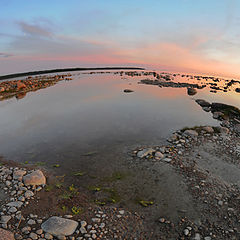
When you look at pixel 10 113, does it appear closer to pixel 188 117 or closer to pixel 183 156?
pixel 183 156

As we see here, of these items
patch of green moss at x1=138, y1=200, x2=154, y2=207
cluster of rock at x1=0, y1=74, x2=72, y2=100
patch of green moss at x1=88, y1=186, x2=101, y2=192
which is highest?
cluster of rock at x1=0, y1=74, x2=72, y2=100

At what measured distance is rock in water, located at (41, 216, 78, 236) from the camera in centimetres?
498

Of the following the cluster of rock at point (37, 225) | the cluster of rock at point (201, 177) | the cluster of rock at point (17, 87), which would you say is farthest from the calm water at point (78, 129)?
the cluster of rock at point (17, 87)

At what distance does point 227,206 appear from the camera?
630cm

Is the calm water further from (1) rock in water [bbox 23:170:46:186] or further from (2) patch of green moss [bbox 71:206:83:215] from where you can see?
(2) patch of green moss [bbox 71:206:83:215]

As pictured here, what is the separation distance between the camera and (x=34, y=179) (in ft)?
23.8

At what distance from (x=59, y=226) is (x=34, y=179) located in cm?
302

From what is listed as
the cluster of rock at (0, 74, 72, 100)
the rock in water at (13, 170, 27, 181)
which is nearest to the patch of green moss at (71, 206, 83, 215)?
the rock in water at (13, 170, 27, 181)

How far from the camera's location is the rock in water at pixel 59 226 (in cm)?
498

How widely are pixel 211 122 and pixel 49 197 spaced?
54.8ft

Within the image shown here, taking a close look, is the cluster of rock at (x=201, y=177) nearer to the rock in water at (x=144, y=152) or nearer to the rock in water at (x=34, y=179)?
the rock in water at (x=144, y=152)

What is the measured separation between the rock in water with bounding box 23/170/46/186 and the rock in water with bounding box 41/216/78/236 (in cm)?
234

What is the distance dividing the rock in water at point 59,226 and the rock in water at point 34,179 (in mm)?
2336

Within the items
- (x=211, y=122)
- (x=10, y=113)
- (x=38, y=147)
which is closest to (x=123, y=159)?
(x=38, y=147)
